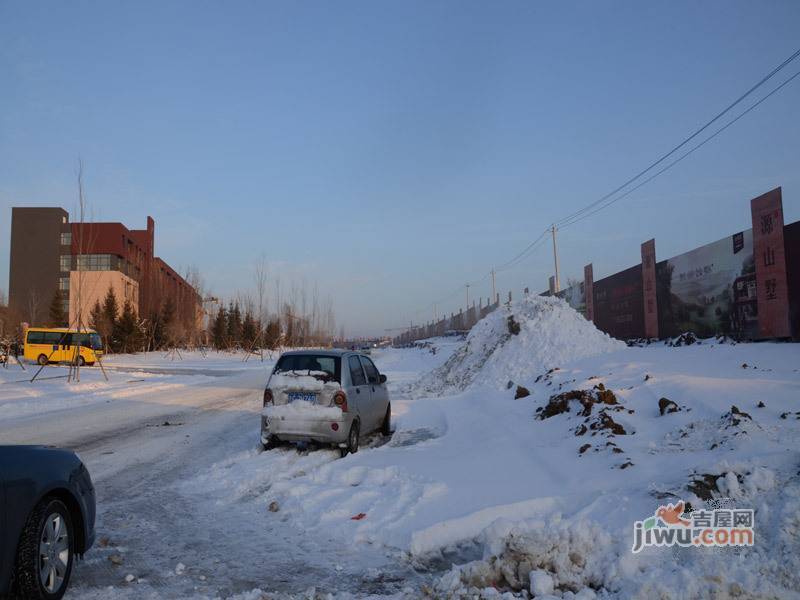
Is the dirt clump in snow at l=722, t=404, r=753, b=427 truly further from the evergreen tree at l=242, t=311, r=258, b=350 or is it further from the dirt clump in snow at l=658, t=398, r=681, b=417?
the evergreen tree at l=242, t=311, r=258, b=350

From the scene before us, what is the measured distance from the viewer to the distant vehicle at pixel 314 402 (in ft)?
29.2

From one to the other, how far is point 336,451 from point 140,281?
7487cm

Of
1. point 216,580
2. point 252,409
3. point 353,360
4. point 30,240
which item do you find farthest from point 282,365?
point 30,240

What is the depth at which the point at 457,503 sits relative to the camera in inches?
240

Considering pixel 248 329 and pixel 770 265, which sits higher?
pixel 770 265

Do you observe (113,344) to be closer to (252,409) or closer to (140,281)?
(140,281)

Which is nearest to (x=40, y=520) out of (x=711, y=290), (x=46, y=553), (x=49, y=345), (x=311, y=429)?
(x=46, y=553)

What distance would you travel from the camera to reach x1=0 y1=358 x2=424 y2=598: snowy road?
432 centimetres

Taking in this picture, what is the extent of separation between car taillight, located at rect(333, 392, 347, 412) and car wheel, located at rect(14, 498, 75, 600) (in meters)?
5.07

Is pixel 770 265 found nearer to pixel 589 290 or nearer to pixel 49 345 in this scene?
pixel 589 290

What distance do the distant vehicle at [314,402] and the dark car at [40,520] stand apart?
4619 mm

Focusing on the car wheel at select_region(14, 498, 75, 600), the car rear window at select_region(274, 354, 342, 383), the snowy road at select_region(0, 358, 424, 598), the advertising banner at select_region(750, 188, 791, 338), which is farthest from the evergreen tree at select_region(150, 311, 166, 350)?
the car wheel at select_region(14, 498, 75, 600)

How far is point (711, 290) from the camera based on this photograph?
23656 millimetres

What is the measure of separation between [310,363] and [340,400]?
95cm
